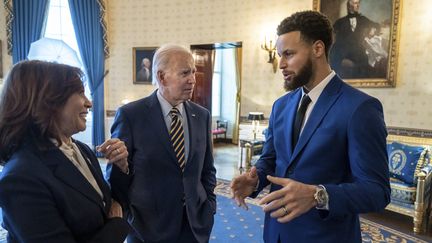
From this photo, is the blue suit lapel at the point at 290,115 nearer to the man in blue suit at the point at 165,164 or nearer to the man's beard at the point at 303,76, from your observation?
the man's beard at the point at 303,76

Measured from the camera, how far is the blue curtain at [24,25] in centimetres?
677

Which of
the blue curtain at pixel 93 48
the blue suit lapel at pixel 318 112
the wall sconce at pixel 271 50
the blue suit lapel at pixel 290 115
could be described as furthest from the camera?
the blue curtain at pixel 93 48

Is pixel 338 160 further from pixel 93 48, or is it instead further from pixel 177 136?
pixel 93 48

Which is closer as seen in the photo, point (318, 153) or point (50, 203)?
point (50, 203)

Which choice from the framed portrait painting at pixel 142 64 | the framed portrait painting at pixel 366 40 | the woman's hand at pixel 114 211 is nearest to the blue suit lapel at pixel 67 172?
the woman's hand at pixel 114 211

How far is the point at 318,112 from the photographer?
50.1 inches

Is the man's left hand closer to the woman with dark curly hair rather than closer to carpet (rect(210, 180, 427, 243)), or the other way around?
the woman with dark curly hair

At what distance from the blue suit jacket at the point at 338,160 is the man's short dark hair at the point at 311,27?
195 mm

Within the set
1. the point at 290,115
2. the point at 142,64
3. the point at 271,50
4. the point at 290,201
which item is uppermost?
the point at 271,50

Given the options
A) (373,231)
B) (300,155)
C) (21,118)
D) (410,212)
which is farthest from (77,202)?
(410,212)

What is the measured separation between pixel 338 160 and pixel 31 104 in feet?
3.87

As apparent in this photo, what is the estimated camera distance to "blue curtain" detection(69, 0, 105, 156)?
23.6ft

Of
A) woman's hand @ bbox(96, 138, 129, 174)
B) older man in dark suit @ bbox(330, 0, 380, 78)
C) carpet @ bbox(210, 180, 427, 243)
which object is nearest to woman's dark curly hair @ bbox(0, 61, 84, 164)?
woman's hand @ bbox(96, 138, 129, 174)

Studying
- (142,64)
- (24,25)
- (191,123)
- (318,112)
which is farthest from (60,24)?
(318,112)
